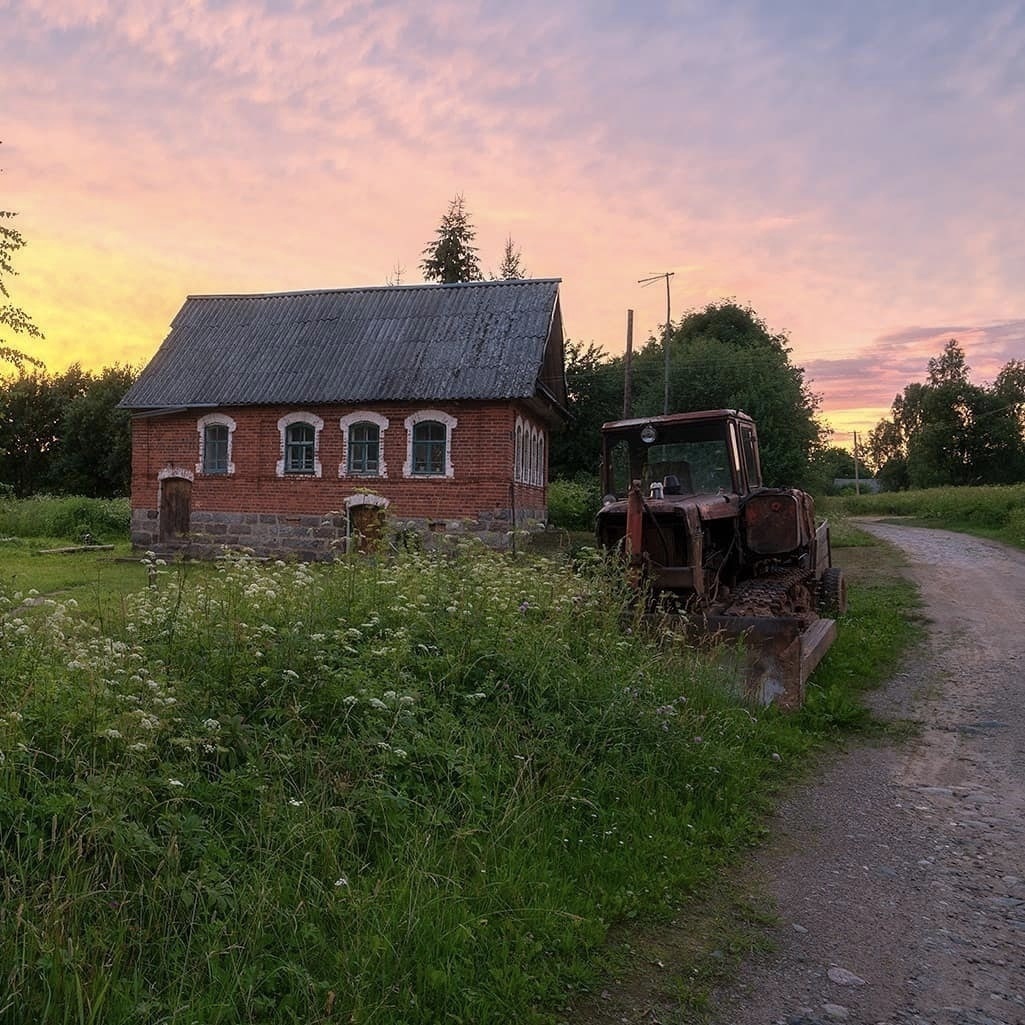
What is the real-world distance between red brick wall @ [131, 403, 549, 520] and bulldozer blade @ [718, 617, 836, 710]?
1278 cm

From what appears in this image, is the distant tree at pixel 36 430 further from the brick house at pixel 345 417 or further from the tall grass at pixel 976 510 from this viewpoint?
the tall grass at pixel 976 510

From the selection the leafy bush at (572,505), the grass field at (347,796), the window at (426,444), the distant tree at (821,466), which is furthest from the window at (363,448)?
the distant tree at (821,466)

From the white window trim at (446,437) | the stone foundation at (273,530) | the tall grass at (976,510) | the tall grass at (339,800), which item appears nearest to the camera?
the tall grass at (339,800)

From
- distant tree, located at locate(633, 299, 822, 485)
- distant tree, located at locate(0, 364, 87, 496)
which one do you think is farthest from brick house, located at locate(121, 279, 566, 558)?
distant tree, located at locate(0, 364, 87, 496)

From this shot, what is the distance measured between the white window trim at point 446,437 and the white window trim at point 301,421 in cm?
235

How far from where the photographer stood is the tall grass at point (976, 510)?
2829 cm

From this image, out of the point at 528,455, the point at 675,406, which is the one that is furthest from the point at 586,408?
the point at 528,455

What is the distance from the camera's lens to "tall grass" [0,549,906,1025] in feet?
9.73

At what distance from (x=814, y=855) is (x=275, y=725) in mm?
2987

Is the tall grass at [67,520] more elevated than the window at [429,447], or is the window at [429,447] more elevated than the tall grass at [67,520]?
the window at [429,447]

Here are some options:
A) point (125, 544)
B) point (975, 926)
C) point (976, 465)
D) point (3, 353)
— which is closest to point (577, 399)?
point (125, 544)

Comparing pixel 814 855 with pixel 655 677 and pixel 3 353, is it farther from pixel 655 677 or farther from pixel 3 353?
pixel 3 353

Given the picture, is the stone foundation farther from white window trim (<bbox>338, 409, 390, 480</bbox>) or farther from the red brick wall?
white window trim (<bbox>338, 409, 390, 480</bbox>)

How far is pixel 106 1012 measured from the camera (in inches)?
104
